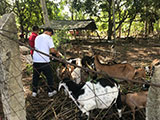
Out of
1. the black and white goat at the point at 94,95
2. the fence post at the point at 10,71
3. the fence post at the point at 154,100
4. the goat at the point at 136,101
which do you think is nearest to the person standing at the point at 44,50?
the black and white goat at the point at 94,95

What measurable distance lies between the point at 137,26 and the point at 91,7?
16.7 m

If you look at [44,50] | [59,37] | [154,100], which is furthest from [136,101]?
[59,37]

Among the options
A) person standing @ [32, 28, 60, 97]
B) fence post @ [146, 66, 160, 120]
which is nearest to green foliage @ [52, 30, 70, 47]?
person standing @ [32, 28, 60, 97]

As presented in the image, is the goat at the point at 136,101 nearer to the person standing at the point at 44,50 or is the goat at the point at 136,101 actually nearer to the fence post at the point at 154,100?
the fence post at the point at 154,100

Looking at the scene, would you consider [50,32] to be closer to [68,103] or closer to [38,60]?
[38,60]

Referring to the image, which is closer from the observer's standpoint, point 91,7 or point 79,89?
point 79,89

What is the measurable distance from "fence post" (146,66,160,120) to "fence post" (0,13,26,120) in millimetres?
1449

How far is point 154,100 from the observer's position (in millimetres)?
1342

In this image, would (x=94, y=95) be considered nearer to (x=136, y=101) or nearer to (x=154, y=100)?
(x=136, y=101)

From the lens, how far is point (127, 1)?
15109 millimetres

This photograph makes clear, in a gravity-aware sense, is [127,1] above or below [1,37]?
above

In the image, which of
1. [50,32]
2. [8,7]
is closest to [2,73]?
[50,32]

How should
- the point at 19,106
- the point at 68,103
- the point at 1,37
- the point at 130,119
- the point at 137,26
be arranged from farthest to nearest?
1. the point at 137,26
2. the point at 68,103
3. the point at 130,119
4. the point at 19,106
5. the point at 1,37

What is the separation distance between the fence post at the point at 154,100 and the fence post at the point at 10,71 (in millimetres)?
1449
